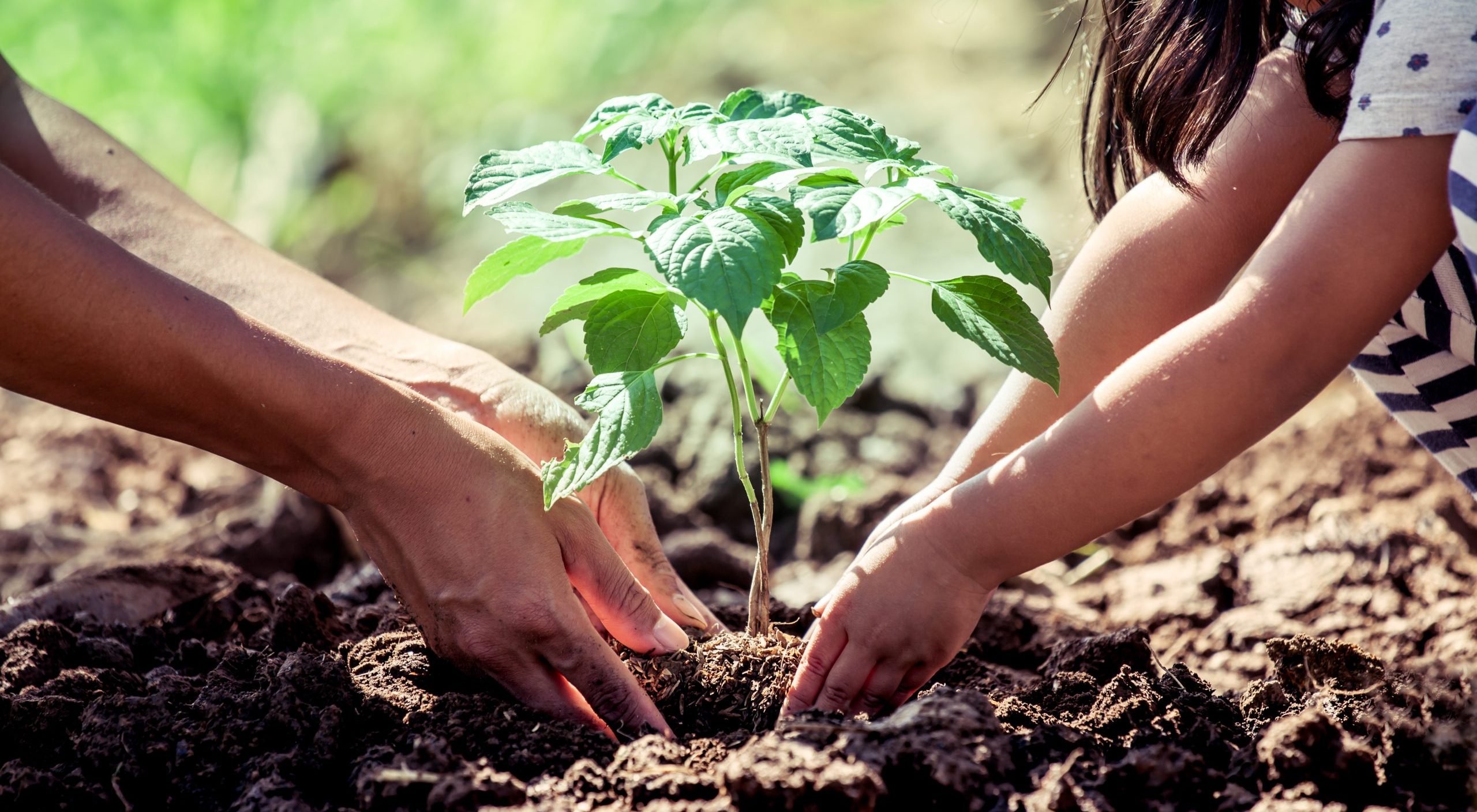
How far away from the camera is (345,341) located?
6.14 feet

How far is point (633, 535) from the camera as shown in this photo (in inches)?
69.3

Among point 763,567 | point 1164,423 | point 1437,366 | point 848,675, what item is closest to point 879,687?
point 848,675

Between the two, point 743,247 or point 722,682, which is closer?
point 743,247

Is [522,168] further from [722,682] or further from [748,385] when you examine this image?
[722,682]

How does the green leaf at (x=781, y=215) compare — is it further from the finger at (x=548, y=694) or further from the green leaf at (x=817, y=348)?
the finger at (x=548, y=694)

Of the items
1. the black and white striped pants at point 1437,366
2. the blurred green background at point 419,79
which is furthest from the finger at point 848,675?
the blurred green background at point 419,79

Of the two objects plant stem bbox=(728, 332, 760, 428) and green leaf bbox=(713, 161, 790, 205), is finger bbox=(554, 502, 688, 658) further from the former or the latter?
green leaf bbox=(713, 161, 790, 205)

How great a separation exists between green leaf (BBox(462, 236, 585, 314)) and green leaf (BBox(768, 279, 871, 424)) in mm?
271

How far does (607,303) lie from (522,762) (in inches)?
22.3

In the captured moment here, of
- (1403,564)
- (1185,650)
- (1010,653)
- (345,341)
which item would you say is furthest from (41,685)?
(1403,564)

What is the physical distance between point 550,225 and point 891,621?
0.65m

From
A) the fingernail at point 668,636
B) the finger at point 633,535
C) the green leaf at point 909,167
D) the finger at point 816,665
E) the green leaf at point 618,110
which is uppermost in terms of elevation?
the green leaf at point 618,110

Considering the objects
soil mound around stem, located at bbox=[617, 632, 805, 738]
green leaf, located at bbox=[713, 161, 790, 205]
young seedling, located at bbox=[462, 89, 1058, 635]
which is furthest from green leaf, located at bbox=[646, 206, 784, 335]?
soil mound around stem, located at bbox=[617, 632, 805, 738]

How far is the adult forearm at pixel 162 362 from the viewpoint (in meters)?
1.25
